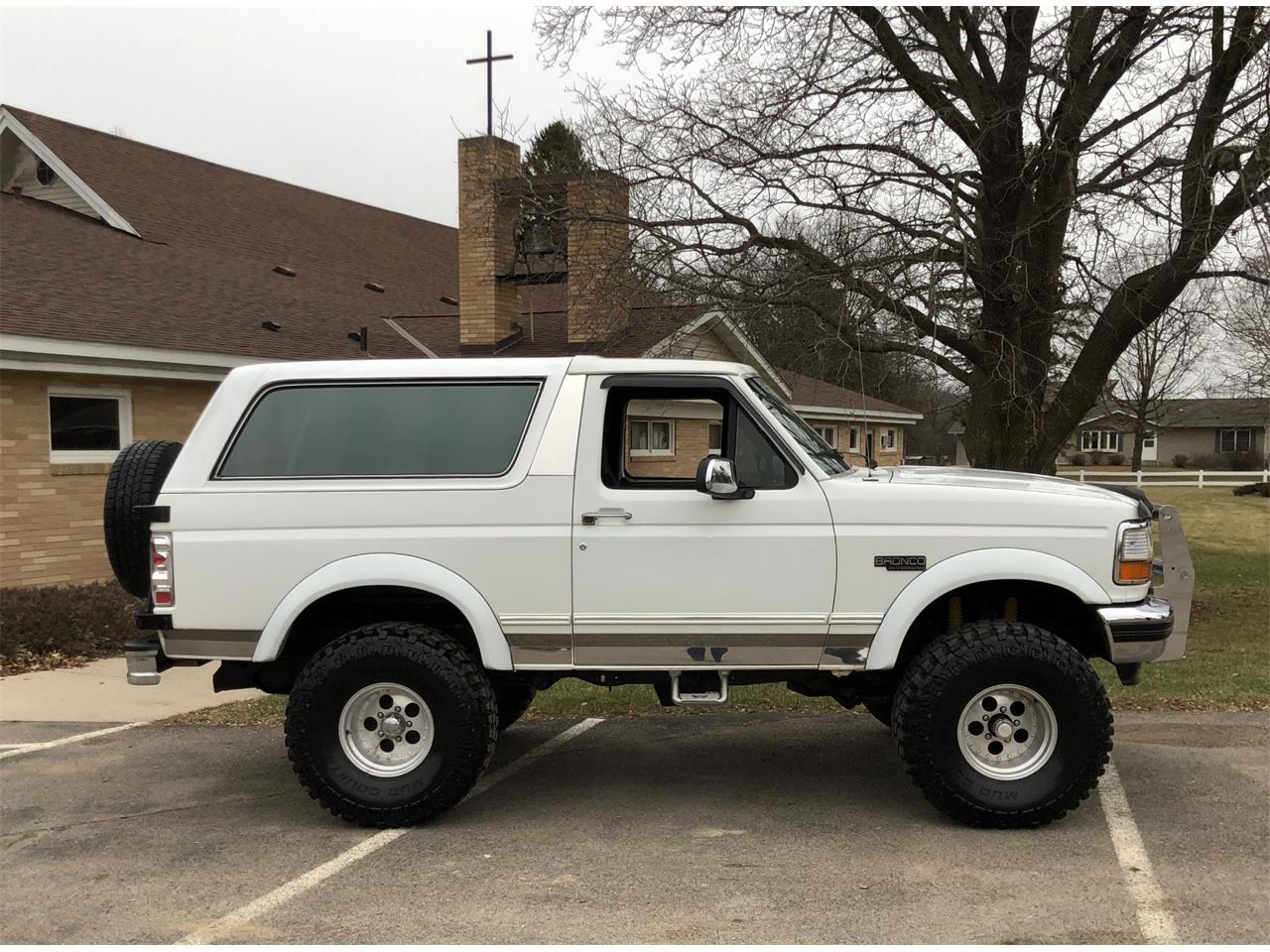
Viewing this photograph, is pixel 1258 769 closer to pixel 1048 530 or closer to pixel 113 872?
pixel 1048 530

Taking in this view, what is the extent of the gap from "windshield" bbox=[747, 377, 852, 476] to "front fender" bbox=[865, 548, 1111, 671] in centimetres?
71

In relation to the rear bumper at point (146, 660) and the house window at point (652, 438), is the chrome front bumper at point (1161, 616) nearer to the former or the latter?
the house window at point (652, 438)

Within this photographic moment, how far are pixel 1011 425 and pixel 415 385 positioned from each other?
6.94 meters

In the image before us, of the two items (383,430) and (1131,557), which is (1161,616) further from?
(383,430)

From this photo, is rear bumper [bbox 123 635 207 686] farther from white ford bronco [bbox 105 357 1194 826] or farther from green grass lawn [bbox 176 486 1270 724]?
green grass lawn [bbox 176 486 1270 724]

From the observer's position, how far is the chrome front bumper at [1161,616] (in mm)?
5074

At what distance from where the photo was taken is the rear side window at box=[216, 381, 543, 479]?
5.36 m

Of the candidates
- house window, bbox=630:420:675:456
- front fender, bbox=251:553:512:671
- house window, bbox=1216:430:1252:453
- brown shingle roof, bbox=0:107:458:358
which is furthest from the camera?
house window, bbox=1216:430:1252:453

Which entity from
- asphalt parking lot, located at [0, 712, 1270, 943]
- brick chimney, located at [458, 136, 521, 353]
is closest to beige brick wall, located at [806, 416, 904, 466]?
brick chimney, located at [458, 136, 521, 353]

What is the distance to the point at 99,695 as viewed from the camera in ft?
27.8

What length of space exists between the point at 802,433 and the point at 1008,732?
1.76m

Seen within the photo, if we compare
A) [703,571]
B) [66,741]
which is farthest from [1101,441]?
[66,741]

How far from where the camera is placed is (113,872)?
4750 millimetres

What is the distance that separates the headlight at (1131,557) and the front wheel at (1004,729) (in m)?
0.44
